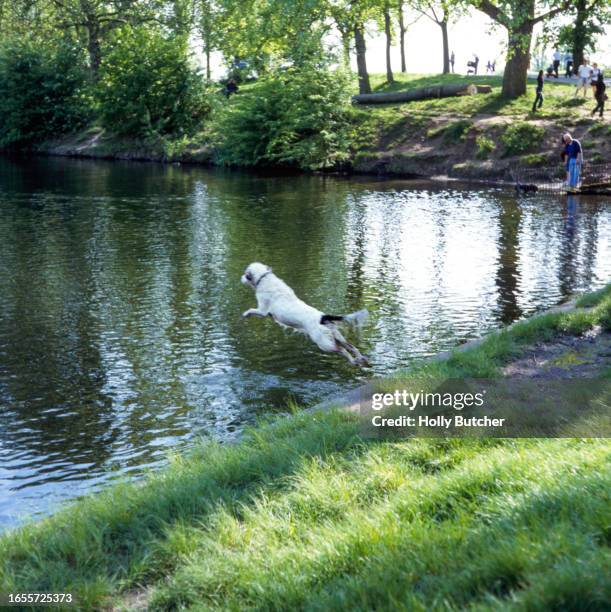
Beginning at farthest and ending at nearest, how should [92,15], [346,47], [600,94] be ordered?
1. [92,15]
2. [346,47]
3. [600,94]

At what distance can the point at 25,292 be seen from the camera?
16.6 meters

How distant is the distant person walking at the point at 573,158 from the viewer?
29.4 meters

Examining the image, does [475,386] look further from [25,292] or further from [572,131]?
[572,131]

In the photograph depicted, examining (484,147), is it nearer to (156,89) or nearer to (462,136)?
(462,136)

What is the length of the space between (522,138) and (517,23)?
9392 mm

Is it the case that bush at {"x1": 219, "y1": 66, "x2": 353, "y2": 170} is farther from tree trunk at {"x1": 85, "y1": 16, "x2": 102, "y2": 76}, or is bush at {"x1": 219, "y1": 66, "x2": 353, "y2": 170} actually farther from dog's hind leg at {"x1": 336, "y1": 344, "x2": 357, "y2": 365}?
dog's hind leg at {"x1": 336, "y1": 344, "x2": 357, "y2": 365}

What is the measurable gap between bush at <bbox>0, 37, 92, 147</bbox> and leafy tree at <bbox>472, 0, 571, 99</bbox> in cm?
3097

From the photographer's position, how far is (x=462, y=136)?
39.1 meters

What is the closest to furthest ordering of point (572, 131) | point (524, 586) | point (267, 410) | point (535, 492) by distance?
point (524, 586) → point (535, 492) → point (267, 410) → point (572, 131)

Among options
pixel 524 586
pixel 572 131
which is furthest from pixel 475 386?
pixel 572 131

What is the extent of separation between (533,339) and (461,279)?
746 centimetres

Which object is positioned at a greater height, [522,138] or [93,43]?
[93,43]

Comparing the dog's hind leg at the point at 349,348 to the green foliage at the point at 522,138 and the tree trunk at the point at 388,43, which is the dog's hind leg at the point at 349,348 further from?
the tree trunk at the point at 388,43

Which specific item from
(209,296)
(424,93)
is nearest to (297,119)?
(424,93)
